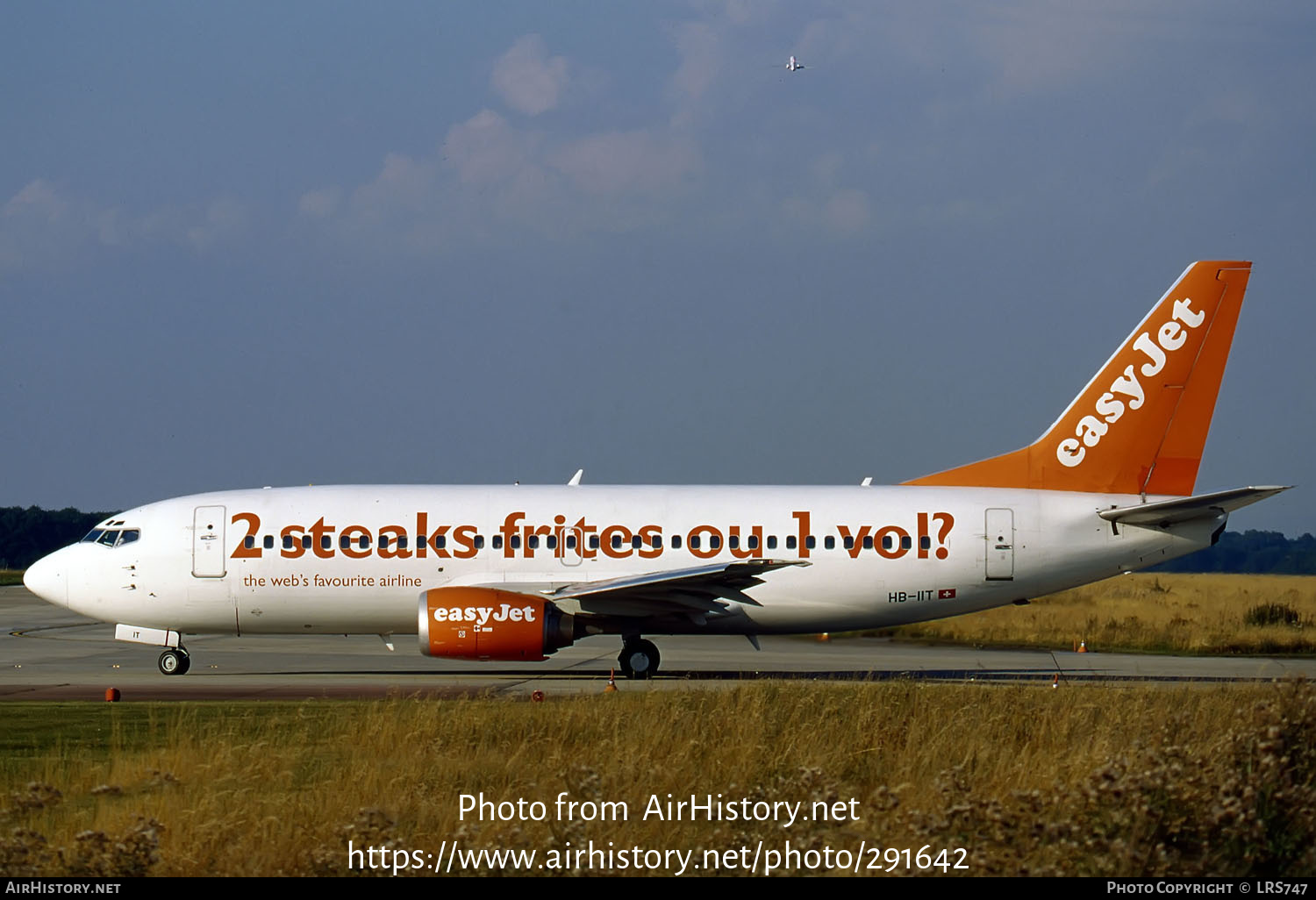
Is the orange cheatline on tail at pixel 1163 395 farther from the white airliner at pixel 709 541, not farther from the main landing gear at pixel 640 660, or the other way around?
the main landing gear at pixel 640 660

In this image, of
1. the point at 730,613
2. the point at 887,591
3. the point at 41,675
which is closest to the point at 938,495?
the point at 887,591

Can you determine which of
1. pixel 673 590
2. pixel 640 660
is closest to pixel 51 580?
pixel 640 660

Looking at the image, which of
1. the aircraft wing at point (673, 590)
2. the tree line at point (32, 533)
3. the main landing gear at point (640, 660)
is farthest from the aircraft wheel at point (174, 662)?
the tree line at point (32, 533)

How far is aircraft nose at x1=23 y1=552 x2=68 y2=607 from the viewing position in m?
25.4

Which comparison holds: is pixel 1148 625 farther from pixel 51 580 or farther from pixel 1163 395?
pixel 51 580

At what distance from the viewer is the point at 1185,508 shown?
79.4ft

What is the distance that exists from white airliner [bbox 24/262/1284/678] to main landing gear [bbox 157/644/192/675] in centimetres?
5

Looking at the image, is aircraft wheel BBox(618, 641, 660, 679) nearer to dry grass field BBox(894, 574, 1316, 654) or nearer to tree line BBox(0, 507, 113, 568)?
dry grass field BBox(894, 574, 1316, 654)

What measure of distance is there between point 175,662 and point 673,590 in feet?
30.4

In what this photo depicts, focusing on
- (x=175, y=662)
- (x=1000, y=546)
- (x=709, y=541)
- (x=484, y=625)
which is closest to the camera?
(x=484, y=625)

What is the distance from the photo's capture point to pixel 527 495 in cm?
2538

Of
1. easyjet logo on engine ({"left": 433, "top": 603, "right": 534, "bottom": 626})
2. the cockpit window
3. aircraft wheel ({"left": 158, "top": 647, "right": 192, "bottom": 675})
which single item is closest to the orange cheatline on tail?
easyjet logo on engine ({"left": 433, "top": 603, "right": 534, "bottom": 626})

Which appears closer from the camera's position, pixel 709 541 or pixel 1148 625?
pixel 709 541

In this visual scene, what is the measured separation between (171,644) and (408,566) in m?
4.93
